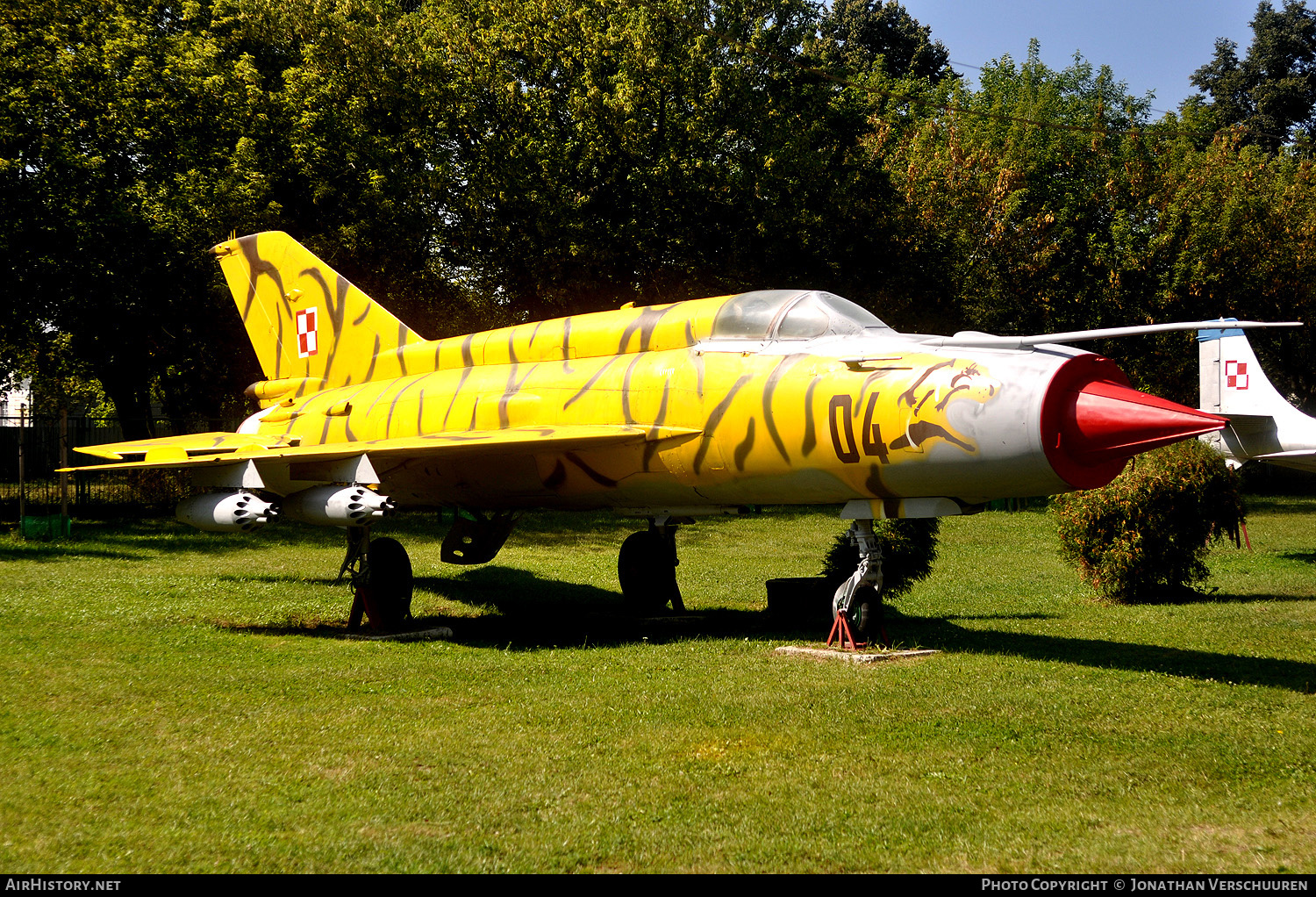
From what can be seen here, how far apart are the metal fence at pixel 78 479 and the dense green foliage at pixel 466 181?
216 centimetres

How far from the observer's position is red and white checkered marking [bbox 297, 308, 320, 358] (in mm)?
15844

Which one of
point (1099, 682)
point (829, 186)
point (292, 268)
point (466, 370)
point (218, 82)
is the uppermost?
point (218, 82)

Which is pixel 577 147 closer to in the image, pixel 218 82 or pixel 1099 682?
pixel 218 82

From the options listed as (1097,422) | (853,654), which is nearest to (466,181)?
(853,654)

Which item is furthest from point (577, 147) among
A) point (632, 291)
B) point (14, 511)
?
point (14, 511)

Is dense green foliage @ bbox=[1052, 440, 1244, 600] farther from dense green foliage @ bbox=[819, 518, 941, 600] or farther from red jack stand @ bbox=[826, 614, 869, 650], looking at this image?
red jack stand @ bbox=[826, 614, 869, 650]

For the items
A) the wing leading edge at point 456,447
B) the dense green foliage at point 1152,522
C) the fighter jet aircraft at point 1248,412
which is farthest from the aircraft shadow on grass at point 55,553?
the fighter jet aircraft at point 1248,412

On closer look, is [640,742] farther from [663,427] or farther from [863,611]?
[663,427]

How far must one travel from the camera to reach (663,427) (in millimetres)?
11102

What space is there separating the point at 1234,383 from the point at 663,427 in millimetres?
16330

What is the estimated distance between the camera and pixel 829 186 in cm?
2970

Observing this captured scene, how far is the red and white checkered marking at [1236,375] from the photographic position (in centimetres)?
2214

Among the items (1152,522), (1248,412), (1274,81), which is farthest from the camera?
(1274,81)

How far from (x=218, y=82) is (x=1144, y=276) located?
29.1 m
